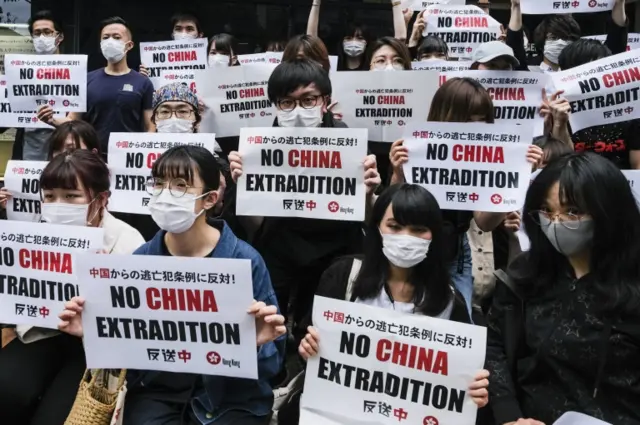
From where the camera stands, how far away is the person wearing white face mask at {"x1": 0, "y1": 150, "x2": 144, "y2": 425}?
12.5 feet

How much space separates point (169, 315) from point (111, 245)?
89 centimetres

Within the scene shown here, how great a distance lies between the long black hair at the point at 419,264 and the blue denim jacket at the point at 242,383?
1.54 feet

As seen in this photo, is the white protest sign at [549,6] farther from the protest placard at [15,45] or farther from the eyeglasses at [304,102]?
the protest placard at [15,45]

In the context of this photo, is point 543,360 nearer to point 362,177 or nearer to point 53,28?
point 362,177

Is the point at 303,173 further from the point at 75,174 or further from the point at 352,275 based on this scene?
the point at 75,174

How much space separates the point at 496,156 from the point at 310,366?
1788 millimetres

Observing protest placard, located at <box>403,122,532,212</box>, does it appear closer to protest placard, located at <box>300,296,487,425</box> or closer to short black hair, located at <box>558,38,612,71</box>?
protest placard, located at <box>300,296,487,425</box>

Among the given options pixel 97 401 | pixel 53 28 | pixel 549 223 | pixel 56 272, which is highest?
pixel 53 28

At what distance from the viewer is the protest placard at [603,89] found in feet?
16.9

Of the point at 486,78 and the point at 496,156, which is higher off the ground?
the point at 486,78

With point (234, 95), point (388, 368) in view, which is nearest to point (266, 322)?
point (388, 368)

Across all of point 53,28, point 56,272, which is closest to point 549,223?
point 56,272

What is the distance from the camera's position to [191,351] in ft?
10.9

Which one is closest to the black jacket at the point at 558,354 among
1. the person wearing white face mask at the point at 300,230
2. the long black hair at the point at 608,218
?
→ the long black hair at the point at 608,218
